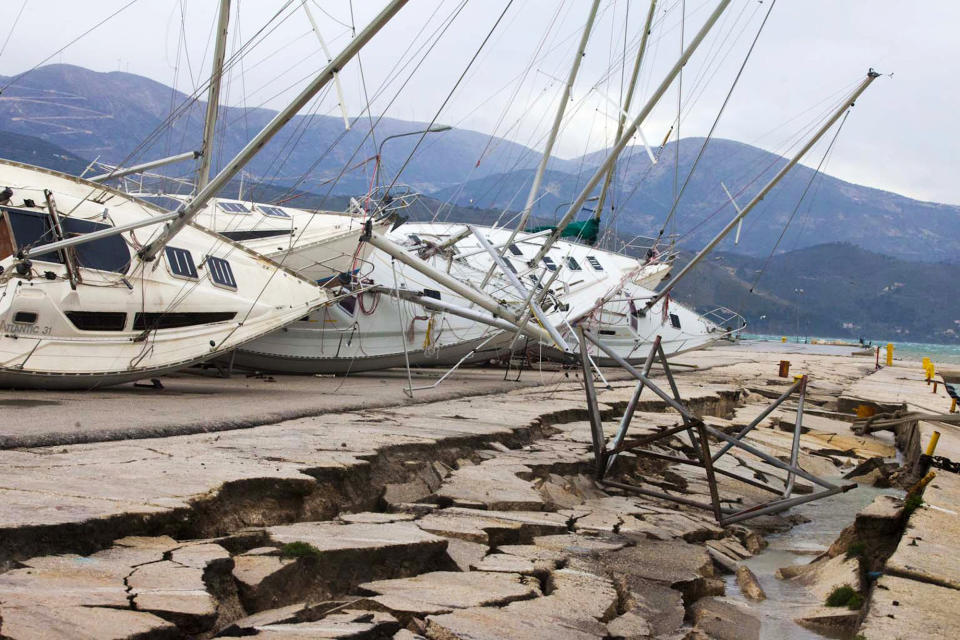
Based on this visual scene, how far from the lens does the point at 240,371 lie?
53.6 ft

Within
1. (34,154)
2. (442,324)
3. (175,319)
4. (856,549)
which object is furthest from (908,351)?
(856,549)

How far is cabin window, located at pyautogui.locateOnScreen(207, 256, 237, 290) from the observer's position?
13266 millimetres

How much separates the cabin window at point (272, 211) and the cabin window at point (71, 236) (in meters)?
5.95

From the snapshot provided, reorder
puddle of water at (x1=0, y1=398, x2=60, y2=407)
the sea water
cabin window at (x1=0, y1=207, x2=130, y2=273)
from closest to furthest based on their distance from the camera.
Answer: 1. puddle of water at (x1=0, y1=398, x2=60, y2=407)
2. cabin window at (x1=0, y1=207, x2=130, y2=273)
3. the sea water

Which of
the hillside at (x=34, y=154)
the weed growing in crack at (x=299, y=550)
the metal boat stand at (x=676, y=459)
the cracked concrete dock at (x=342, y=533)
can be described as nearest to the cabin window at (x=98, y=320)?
the cracked concrete dock at (x=342, y=533)

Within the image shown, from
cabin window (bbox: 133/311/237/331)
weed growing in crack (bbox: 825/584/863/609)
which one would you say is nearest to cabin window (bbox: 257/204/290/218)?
cabin window (bbox: 133/311/237/331)

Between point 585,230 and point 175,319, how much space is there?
42.1 feet

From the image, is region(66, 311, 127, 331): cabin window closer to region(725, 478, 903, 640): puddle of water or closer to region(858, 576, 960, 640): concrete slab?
region(725, 478, 903, 640): puddle of water

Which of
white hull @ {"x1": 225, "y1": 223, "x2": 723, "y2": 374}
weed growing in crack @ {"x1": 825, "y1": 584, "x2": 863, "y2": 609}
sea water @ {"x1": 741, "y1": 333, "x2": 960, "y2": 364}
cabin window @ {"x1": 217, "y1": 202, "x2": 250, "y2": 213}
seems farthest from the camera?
sea water @ {"x1": 741, "y1": 333, "x2": 960, "y2": 364}

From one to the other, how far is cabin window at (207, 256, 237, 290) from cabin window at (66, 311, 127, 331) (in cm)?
168

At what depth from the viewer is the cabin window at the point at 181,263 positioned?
12.8 meters

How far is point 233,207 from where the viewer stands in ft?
58.6

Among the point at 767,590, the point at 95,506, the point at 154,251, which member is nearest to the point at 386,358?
the point at 154,251

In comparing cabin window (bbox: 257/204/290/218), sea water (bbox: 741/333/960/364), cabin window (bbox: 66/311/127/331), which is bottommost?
sea water (bbox: 741/333/960/364)
